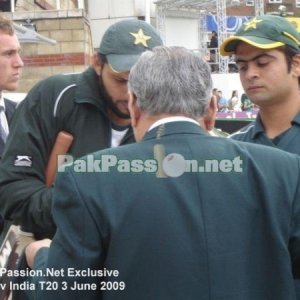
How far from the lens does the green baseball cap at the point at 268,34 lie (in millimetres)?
2438

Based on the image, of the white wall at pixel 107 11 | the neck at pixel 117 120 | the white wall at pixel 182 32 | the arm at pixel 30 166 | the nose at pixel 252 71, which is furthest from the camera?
the white wall at pixel 182 32

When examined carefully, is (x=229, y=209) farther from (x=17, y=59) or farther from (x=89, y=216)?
(x=17, y=59)

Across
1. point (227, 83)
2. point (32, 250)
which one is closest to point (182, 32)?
point (227, 83)

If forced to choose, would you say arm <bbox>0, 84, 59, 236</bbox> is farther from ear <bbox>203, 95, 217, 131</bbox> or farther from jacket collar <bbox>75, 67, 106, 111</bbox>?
ear <bbox>203, 95, 217, 131</bbox>

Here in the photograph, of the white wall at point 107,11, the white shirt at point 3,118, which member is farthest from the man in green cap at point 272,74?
the white wall at point 107,11

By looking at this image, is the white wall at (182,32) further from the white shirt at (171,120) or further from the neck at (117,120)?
the white shirt at (171,120)

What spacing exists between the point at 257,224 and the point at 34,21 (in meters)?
9.99

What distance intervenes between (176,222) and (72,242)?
0.26 m

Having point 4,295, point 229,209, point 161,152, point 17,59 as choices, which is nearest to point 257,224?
point 229,209

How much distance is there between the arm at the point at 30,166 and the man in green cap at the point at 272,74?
2.82 feet

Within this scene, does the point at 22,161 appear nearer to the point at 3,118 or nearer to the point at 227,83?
the point at 3,118

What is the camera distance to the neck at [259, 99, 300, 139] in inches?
98.3

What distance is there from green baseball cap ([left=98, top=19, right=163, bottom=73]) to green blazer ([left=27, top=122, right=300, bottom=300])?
0.79 m

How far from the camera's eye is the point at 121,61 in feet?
7.44
